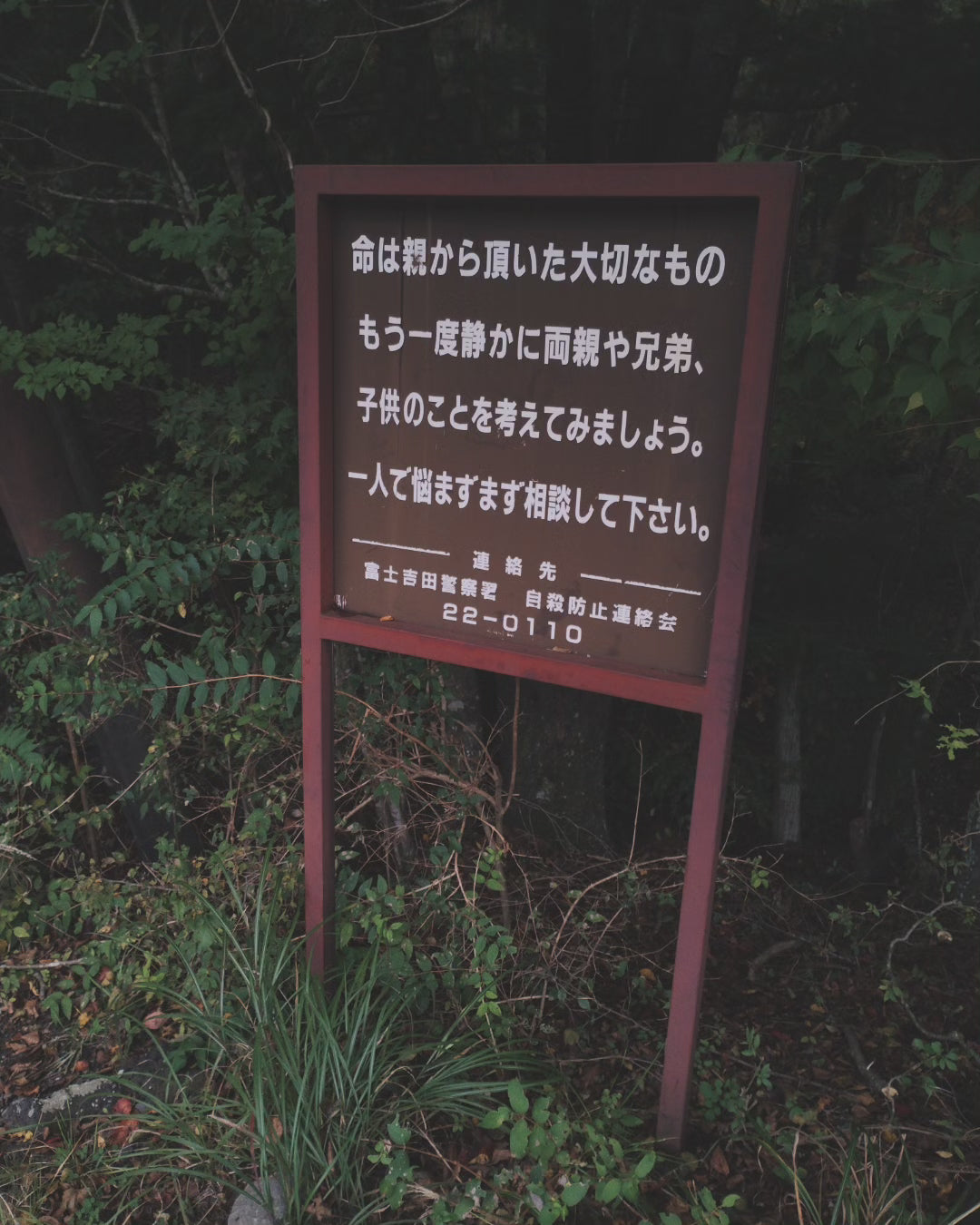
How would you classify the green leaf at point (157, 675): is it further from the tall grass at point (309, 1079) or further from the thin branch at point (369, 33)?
the thin branch at point (369, 33)

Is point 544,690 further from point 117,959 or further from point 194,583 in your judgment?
point 117,959

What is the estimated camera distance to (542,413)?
240cm

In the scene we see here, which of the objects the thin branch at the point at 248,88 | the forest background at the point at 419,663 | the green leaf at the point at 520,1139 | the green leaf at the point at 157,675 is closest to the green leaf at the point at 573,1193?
the forest background at the point at 419,663

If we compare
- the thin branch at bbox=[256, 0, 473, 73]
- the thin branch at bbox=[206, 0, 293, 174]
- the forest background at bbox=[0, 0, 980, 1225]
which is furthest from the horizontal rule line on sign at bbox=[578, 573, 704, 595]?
the thin branch at bbox=[256, 0, 473, 73]

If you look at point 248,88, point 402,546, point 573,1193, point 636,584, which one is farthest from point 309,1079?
point 248,88

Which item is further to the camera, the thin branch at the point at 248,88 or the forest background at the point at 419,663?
the thin branch at the point at 248,88

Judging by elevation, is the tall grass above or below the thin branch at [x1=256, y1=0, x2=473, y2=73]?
below

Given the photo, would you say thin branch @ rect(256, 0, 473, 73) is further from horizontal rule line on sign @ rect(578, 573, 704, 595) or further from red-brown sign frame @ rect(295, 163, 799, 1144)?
horizontal rule line on sign @ rect(578, 573, 704, 595)

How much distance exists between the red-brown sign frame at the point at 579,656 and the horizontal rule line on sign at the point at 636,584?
0.32 feet

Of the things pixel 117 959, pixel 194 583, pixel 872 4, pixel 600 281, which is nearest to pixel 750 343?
pixel 600 281

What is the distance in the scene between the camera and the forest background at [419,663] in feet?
9.62

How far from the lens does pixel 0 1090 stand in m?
3.31

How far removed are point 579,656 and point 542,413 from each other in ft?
2.06

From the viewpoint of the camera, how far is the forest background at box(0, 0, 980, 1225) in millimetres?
2934
